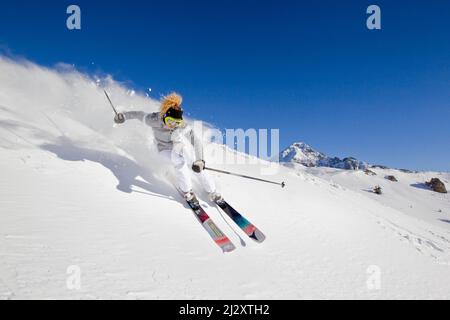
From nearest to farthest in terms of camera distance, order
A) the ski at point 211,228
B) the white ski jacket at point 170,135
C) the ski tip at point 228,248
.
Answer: the ski tip at point 228,248
the ski at point 211,228
the white ski jacket at point 170,135

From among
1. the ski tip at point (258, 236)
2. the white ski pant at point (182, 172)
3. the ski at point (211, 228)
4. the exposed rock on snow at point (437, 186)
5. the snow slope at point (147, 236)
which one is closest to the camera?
the snow slope at point (147, 236)

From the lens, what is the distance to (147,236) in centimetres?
445

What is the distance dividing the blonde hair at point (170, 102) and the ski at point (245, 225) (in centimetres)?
263

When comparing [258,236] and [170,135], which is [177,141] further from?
[258,236]

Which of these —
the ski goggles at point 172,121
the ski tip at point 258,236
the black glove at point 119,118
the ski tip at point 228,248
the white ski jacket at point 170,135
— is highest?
the black glove at point 119,118

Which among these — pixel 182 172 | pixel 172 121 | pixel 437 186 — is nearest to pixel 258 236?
pixel 182 172

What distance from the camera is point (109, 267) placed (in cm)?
339

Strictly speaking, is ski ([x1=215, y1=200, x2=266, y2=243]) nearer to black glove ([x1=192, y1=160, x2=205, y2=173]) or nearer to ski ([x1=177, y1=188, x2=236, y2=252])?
ski ([x1=177, y1=188, x2=236, y2=252])

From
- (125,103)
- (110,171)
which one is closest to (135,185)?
(110,171)

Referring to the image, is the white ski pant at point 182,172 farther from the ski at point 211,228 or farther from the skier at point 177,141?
the ski at point 211,228

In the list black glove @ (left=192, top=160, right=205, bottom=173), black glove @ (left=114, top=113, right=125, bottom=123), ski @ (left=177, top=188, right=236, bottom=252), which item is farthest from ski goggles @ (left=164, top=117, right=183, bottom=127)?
ski @ (left=177, top=188, right=236, bottom=252)

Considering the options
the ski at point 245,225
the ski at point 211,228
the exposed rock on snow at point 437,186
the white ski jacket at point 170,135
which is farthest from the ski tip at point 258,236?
the exposed rock on snow at point 437,186

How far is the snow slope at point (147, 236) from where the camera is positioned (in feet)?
10.8

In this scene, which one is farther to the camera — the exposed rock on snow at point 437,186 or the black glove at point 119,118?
the exposed rock on snow at point 437,186
